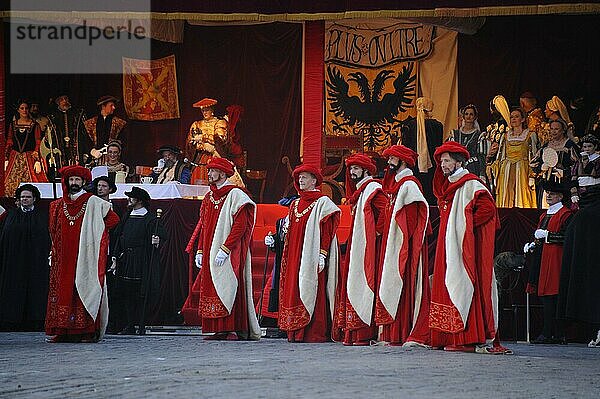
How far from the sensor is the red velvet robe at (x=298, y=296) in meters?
12.1

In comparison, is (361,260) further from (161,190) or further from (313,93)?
(313,93)

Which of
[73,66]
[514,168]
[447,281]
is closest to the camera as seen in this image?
[447,281]

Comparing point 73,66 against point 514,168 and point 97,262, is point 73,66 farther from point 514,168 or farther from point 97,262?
point 97,262

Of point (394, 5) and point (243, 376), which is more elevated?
point (394, 5)

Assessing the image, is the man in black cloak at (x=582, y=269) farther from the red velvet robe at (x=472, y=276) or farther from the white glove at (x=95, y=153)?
the white glove at (x=95, y=153)

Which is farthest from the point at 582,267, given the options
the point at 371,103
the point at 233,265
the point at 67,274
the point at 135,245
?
the point at 371,103

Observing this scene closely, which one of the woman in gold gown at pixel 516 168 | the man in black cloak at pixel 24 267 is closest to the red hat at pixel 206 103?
the woman in gold gown at pixel 516 168

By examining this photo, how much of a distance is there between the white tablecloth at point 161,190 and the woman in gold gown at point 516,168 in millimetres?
4546

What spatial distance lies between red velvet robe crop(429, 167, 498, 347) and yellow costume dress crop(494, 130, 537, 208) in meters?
7.77

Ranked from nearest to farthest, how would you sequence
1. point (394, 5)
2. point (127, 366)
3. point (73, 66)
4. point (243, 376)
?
point (243, 376) < point (127, 366) < point (394, 5) < point (73, 66)

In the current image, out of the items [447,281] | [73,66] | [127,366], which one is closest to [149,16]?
[73,66]

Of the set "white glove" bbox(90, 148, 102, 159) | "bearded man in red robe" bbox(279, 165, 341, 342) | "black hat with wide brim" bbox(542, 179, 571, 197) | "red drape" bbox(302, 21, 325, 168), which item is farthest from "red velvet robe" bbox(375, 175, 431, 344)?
"white glove" bbox(90, 148, 102, 159)

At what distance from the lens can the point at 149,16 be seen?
17.1 metres

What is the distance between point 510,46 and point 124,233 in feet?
25.8
